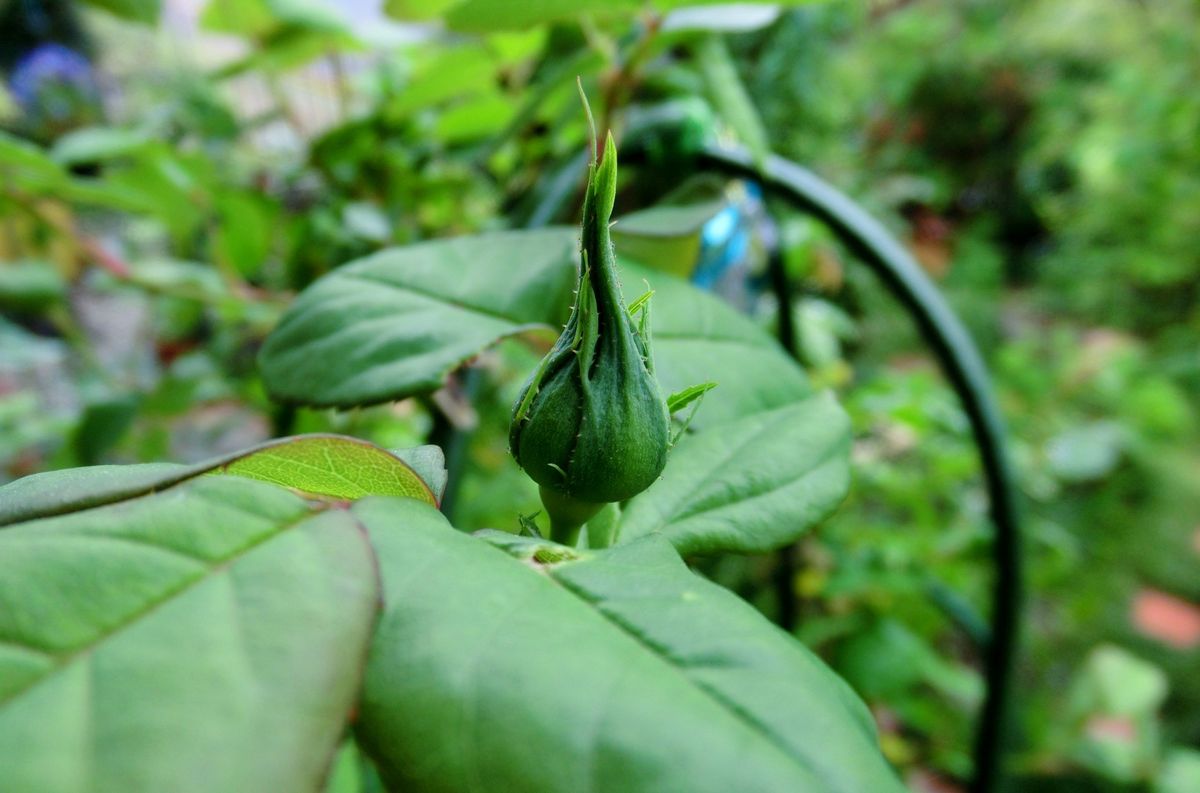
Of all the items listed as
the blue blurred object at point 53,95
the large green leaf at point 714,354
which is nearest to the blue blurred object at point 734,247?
the large green leaf at point 714,354

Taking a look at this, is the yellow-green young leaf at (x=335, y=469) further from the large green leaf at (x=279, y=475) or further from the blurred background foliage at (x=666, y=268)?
the blurred background foliage at (x=666, y=268)

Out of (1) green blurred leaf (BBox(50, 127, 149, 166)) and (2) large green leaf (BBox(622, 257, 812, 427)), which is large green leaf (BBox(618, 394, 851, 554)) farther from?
(1) green blurred leaf (BBox(50, 127, 149, 166))

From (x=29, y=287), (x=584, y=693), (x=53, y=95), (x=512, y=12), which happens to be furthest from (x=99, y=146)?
(x=53, y=95)

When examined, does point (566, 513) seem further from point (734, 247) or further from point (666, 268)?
point (734, 247)

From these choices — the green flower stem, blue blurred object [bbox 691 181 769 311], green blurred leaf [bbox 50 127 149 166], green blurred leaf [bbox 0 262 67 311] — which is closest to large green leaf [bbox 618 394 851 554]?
the green flower stem

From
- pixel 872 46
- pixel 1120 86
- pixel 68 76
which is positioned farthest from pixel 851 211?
pixel 872 46

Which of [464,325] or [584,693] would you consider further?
[464,325]
